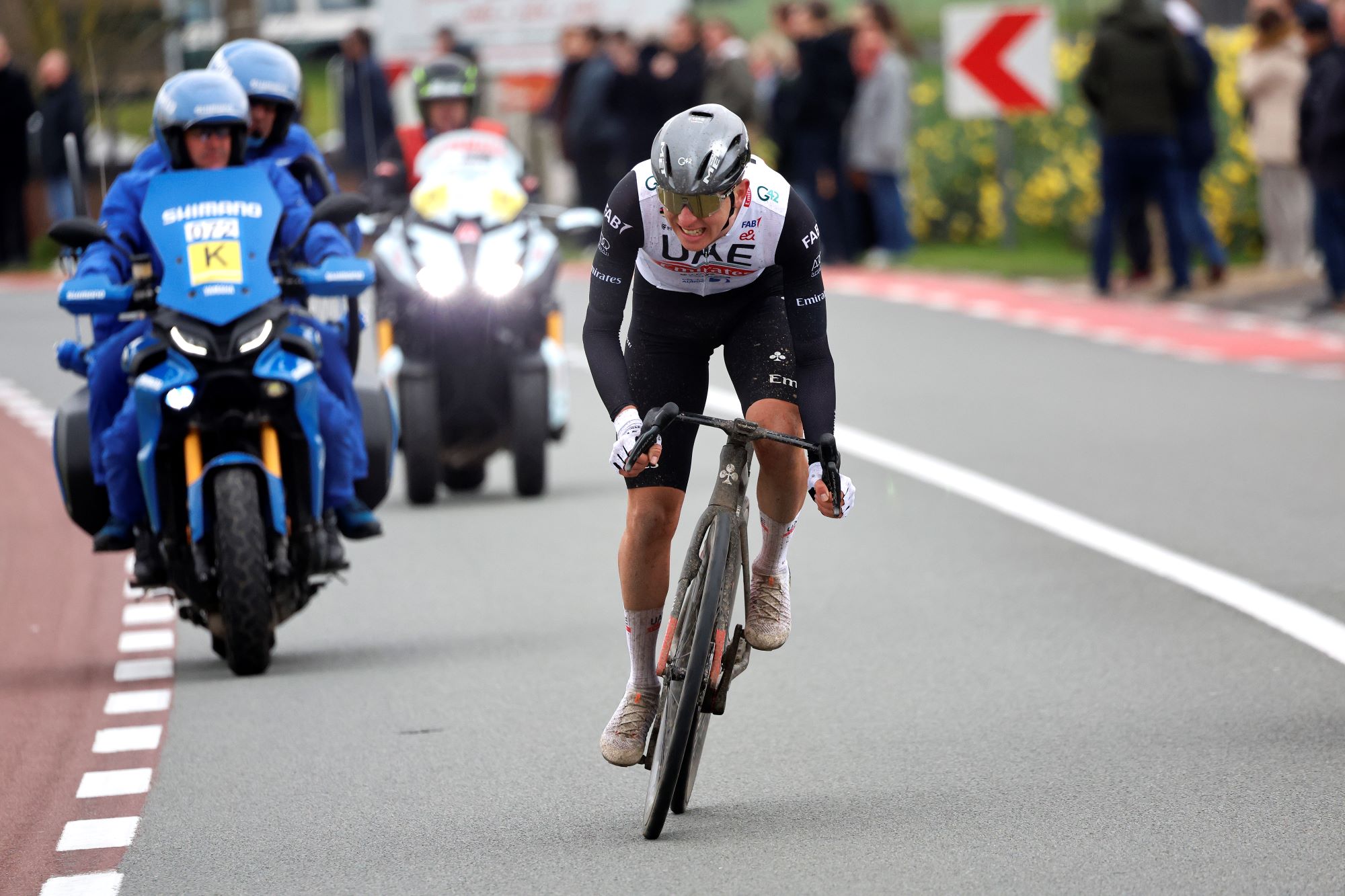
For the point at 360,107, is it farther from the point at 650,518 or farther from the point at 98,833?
the point at 98,833

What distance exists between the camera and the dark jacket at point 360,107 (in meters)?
27.1

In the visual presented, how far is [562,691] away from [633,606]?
5.52ft

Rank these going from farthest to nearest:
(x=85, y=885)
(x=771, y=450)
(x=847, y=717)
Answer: (x=847, y=717), (x=771, y=450), (x=85, y=885)

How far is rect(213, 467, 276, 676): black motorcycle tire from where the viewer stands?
31.2 ft

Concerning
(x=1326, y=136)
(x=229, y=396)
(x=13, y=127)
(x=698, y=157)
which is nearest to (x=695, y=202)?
(x=698, y=157)

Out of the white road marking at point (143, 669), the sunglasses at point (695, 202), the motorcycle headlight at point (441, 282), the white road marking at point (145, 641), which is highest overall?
the sunglasses at point (695, 202)

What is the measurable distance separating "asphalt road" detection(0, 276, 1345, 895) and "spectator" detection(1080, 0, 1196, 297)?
8.04 metres

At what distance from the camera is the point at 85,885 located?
6.85 meters

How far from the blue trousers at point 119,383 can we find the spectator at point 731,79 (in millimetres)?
17193

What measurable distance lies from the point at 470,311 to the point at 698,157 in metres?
7.51

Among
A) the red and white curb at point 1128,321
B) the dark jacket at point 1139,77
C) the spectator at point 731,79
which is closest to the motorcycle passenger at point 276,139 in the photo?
the red and white curb at point 1128,321

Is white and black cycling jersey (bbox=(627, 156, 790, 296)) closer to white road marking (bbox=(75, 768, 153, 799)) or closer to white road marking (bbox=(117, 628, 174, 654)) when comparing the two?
white road marking (bbox=(75, 768, 153, 799))

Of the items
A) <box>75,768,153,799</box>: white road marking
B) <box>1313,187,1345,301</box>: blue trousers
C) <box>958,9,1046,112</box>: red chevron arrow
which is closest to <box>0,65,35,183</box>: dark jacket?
<box>958,9,1046,112</box>: red chevron arrow

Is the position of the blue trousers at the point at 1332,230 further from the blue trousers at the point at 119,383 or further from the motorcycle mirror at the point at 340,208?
the motorcycle mirror at the point at 340,208
